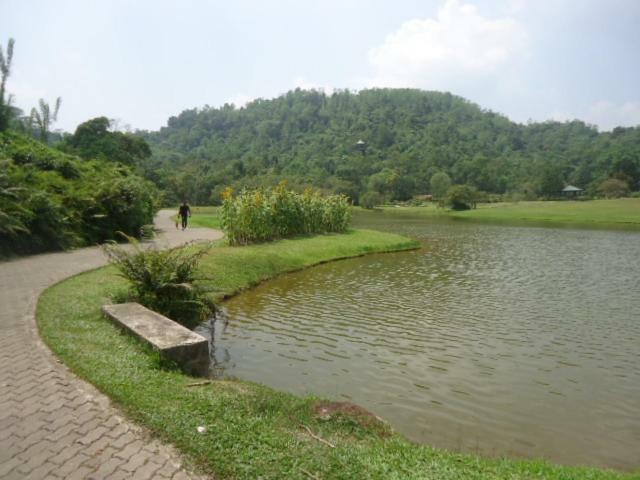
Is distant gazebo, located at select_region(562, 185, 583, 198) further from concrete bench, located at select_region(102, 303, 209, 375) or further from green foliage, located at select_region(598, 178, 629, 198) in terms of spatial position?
concrete bench, located at select_region(102, 303, 209, 375)

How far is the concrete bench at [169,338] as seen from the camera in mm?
6473

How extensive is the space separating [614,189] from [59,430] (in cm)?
10207

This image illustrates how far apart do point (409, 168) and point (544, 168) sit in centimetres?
3461

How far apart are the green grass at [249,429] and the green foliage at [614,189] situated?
98.4 metres

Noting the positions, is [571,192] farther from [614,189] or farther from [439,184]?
[439,184]

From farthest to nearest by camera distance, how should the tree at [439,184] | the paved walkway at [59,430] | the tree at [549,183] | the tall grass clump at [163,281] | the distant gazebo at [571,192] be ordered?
1. the tree at [439,184]
2. the distant gazebo at [571,192]
3. the tree at [549,183]
4. the tall grass clump at [163,281]
5. the paved walkway at [59,430]

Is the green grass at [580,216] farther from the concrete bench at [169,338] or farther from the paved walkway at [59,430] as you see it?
the paved walkway at [59,430]

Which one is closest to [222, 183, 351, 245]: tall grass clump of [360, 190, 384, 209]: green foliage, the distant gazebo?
[360, 190, 384, 209]: green foliage

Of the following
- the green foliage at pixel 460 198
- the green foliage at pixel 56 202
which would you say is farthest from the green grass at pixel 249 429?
the green foliage at pixel 460 198

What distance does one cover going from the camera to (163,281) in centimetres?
895

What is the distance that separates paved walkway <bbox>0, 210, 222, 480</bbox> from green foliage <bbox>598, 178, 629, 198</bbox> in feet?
330

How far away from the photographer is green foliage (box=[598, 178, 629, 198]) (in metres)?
86.4

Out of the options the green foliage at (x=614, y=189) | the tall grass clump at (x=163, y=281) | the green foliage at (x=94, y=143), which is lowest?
the tall grass clump at (x=163, y=281)

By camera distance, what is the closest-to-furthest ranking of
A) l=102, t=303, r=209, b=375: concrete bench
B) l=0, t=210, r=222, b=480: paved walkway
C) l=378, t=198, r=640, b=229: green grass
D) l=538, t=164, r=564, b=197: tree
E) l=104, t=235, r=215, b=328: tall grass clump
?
1. l=0, t=210, r=222, b=480: paved walkway
2. l=102, t=303, r=209, b=375: concrete bench
3. l=104, t=235, r=215, b=328: tall grass clump
4. l=378, t=198, r=640, b=229: green grass
5. l=538, t=164, r=564, b=197: tree
